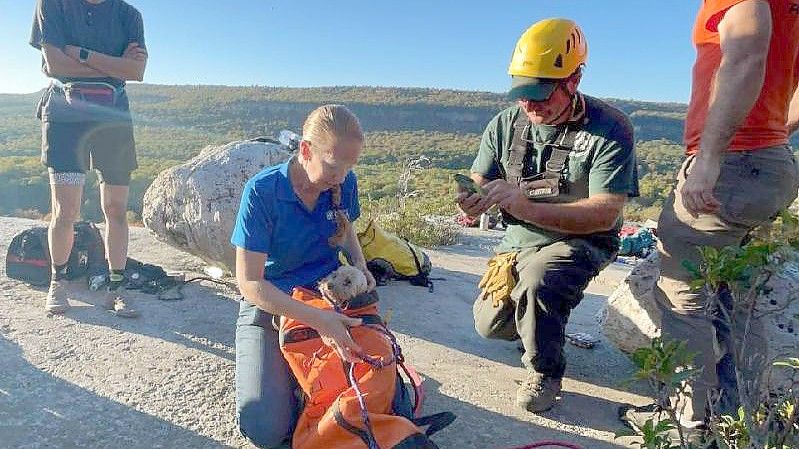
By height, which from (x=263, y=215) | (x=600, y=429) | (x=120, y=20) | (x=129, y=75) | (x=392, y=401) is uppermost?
(x=120, y=20)

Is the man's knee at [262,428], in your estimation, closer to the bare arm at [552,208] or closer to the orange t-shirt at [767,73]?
the bare arm at [552,208]

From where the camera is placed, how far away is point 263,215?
2662mm

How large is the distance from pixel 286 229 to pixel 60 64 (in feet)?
6.67

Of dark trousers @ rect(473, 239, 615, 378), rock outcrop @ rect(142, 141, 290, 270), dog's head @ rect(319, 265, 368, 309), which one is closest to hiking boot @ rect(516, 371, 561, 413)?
dark trousers @ rect(473, 239, 615, 378)

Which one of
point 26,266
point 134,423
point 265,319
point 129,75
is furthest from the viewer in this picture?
point 26,266

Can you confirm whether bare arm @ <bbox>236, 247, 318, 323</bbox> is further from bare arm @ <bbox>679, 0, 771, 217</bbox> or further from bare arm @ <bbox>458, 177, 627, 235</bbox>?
bare arm @ <bbox>679, 0, 771, 217</bbox>

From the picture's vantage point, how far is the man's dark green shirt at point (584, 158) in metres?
3.02

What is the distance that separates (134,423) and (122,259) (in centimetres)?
162

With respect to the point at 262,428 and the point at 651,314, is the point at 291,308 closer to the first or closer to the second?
the point at 262,428

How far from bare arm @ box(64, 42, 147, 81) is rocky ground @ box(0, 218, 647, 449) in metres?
1.47

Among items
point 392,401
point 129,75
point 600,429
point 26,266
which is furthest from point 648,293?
point 26,266

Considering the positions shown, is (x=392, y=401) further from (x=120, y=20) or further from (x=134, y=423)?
(x=120, y=20)

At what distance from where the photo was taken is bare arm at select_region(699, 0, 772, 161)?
2.22 m

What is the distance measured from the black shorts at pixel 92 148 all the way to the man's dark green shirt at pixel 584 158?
2207 mm
